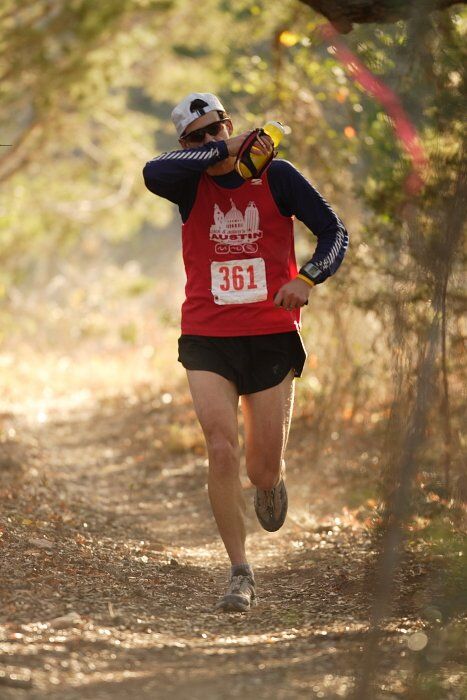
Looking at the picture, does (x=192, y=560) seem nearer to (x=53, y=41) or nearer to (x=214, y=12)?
(x=53, y=41)

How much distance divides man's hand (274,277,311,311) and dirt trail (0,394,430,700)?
1448 mm

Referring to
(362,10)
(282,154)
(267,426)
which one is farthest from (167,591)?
(282,154)

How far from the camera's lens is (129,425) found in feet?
39.1

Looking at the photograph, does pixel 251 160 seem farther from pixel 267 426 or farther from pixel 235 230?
pixel 267 426

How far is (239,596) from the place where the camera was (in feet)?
16.2

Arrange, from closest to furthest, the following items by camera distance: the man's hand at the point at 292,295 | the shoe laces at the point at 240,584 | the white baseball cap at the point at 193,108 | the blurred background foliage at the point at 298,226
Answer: the blurred background foliage at the point at 298,226
the man's hand at the point at 292,295
the shoe laces at the point at 240,584
the white baseball cap at the point at 193,108

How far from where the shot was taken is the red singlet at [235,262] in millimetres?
5039

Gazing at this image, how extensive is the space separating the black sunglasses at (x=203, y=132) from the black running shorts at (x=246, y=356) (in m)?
0.98

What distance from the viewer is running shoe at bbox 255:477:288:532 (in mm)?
5664

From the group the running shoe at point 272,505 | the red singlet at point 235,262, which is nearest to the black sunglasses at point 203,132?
the red singlet at point 235,262

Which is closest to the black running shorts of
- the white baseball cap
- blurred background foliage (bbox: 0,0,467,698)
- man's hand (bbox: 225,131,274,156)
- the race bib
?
the race bib

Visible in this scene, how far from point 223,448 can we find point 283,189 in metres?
1.28

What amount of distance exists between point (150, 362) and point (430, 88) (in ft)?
38.4

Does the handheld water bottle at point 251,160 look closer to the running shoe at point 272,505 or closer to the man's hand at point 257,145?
the man's hand at point 257,145
